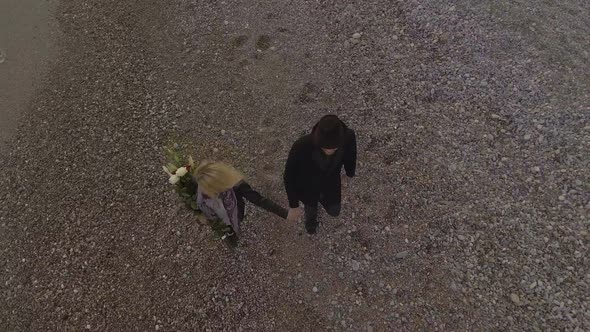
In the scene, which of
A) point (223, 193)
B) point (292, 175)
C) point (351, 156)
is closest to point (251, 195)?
point (223, 193)

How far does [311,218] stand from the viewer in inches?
281

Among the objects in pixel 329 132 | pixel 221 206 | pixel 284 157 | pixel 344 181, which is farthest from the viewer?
pixel 284 157

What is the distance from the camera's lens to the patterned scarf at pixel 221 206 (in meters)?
5.78

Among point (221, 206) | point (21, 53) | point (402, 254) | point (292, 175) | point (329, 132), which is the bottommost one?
point (402, 254)

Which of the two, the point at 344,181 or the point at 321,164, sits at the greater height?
the point at 321,164

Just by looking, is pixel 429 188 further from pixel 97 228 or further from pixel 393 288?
pixel 97 228

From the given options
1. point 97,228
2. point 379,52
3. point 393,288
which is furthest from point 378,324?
point 379,52

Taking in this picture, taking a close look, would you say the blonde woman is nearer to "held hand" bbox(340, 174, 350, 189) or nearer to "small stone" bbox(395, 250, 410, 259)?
"held hand" bbox(340, 174, 350, 189)

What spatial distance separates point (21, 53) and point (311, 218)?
7919 millimetres

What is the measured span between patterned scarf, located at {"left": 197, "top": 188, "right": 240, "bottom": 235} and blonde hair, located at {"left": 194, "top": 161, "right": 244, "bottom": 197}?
0.18 metres

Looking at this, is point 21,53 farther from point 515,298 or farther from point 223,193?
point 515,298

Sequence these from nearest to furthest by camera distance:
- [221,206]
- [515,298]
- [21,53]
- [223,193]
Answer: [223,193] < [221,206] < [515,298] < [21,53]

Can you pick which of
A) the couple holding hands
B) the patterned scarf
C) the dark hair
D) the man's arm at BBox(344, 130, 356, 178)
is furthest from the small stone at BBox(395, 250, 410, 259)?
the dark hair

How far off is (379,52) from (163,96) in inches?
167
